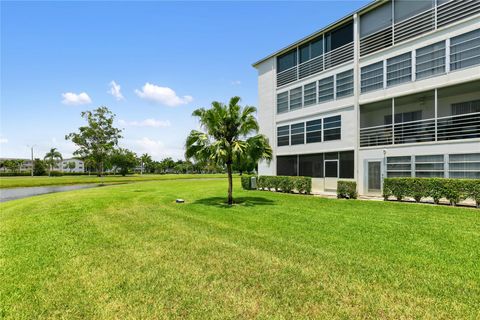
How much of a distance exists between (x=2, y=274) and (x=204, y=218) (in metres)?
5.89

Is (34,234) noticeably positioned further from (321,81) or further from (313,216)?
(321,81)

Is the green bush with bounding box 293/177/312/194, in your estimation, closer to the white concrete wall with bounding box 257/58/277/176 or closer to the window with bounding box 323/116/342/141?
the window with bounding box 323/116/342/141

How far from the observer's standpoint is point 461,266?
15.6 ft

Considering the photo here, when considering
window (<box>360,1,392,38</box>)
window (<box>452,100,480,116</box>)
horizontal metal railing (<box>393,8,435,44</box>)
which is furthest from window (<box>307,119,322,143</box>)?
window (<box>452,100,480,116</box>)

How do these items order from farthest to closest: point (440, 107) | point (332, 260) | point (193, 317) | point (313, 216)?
point (440, 107) < point (313, 216) < point (332, 260) < point (193, 317)

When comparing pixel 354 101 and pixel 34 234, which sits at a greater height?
pixel 354 101

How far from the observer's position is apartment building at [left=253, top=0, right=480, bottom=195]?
43.4 feet

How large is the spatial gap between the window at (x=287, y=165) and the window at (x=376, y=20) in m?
10.7

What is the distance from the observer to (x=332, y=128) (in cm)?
1902

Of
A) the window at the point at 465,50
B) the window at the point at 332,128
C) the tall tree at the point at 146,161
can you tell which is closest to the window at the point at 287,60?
the window at the point at 332,128

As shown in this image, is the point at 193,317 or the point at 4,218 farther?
the point at 4,218

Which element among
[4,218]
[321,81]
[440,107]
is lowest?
[4,218]

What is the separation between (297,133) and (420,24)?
10.7 m

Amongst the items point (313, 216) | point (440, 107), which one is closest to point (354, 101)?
point (440, 107)
